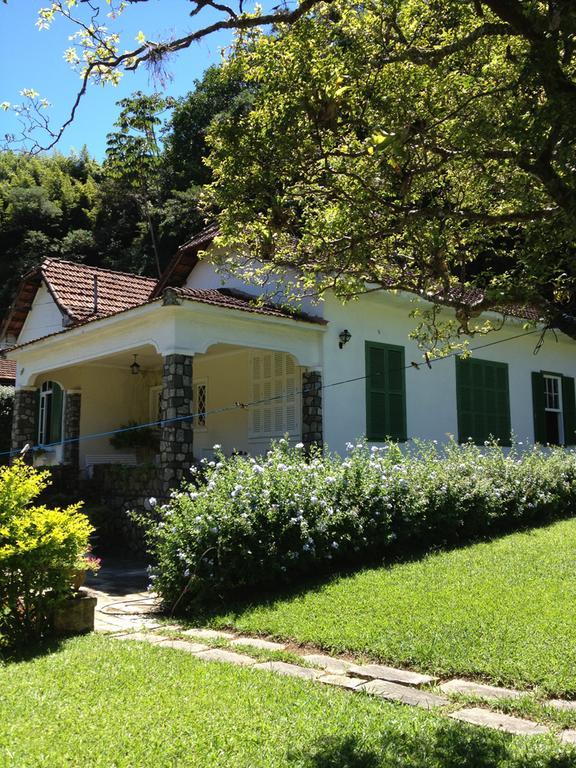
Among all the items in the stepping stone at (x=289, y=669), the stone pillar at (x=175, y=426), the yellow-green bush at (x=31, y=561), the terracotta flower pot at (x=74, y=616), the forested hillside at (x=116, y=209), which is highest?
the forested hillside at (x=116, y=209)

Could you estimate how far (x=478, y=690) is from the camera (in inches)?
187

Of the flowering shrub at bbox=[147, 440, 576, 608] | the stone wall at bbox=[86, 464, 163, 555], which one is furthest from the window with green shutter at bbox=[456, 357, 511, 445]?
the stone wall at bbox=[86, 464, 163, 555]

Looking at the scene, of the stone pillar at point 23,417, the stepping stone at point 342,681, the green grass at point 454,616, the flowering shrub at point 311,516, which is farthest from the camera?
the stone pillar at point 23,417

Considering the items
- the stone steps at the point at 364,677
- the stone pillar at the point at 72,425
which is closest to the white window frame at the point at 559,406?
the stone pillar at the point at 72,425

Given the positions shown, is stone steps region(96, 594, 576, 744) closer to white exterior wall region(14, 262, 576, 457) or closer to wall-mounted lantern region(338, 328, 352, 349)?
white exterior wall region(14, 262, 576, 457)

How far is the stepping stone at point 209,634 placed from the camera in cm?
647

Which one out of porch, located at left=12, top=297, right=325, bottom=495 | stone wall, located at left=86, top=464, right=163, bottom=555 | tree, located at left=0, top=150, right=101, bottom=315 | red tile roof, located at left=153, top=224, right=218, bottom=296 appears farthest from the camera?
tree, located at left=0, top=150, right=101, bottom=315

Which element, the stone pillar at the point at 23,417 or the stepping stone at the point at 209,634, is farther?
the stone pillar at the point at 23,417

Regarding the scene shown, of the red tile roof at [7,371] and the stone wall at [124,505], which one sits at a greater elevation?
the red tile roof at [7,371]

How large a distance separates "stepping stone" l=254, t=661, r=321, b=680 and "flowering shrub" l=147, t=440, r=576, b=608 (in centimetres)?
200

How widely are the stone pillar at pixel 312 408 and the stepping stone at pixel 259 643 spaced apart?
640cm

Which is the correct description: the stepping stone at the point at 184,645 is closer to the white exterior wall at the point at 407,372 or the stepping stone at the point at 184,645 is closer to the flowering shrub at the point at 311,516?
the flowering shrub at the point at 311,516

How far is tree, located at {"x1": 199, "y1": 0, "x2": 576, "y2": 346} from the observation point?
553 cm

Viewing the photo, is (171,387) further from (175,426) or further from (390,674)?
(390,674)
